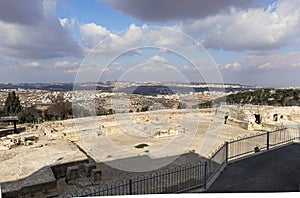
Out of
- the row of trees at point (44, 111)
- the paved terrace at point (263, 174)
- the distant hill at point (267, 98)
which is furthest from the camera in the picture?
the distant hill at point (267, 98)

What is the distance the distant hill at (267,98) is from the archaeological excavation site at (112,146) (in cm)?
648

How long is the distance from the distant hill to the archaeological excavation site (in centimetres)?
648

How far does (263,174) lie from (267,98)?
3202 cm

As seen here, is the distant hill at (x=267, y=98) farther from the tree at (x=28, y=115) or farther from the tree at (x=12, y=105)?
the tree at (x=12, y=105)

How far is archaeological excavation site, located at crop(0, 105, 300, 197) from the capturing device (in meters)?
8.15

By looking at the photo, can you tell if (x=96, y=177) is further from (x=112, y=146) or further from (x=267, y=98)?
(x=267, y=98)

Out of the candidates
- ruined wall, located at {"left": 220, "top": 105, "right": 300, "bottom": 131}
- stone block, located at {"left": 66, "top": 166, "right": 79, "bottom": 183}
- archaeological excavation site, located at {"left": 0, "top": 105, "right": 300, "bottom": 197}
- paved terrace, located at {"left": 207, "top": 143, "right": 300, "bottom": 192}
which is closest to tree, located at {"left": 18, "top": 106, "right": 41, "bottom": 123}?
archaeological excavation site, located at {"left": 0, "top": 105, "right": 300, "bottom": 197}

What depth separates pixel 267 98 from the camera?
117ft

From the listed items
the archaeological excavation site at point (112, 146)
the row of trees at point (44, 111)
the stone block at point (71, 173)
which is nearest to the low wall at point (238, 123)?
the archaeological excavation site at point (112, 146)

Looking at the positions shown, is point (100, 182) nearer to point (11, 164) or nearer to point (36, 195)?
point (36, 195)

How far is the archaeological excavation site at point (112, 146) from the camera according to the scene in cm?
815

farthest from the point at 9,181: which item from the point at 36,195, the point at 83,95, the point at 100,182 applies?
the point at 83,95

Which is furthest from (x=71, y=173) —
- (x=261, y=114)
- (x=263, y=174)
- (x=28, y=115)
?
(x=261, y=114)

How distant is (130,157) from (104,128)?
6876mm
